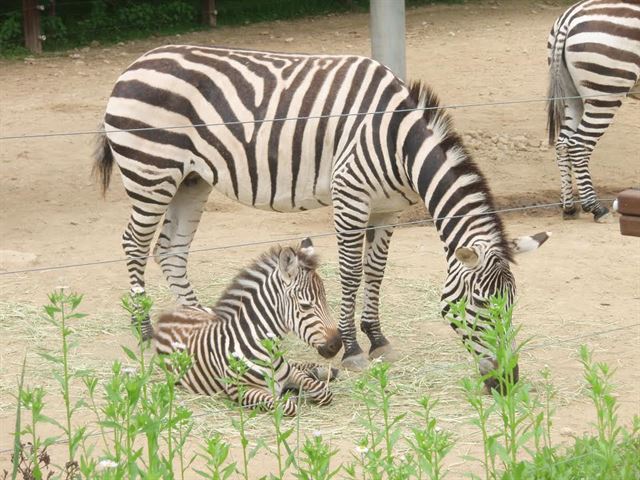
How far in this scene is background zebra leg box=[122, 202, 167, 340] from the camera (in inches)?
271

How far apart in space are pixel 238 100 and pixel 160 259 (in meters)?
1.24

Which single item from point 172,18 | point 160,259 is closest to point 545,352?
point 160,259

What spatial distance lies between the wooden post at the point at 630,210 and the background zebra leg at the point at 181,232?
12.3 ft

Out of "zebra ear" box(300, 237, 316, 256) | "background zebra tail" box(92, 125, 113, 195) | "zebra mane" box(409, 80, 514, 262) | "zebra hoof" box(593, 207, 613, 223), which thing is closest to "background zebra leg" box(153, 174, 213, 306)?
"background zebra tail" box(92, 125, 113, 195)

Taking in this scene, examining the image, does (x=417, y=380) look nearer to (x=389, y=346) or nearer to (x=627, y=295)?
(x=389, y=346)

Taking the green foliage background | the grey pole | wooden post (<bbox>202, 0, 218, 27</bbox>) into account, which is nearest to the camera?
the grey pole

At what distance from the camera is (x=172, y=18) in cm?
1664

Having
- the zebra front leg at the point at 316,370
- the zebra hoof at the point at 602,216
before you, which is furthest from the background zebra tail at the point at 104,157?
the zebra hoof at the point at 602,216

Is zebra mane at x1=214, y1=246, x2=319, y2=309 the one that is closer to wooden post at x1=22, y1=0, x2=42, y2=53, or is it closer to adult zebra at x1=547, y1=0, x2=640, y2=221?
adult zebra at x1=547, y1=0, x2=640, y2=221

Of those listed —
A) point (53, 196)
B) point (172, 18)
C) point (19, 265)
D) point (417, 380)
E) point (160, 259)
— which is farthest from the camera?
point (172, 18)

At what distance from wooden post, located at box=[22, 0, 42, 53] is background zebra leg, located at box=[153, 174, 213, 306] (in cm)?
862

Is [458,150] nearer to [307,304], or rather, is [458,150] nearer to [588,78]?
[307,304]

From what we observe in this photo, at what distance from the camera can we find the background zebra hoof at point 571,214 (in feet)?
31.4

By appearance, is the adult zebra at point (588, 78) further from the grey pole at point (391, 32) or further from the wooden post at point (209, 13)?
the wooden post at point (209, 13)
